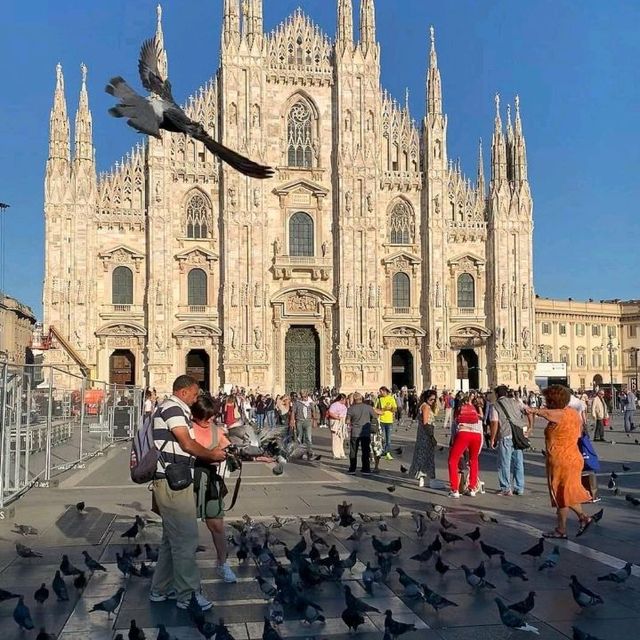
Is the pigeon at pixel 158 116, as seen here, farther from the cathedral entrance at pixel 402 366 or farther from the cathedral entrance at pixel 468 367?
the cathedral entrance at pixel 468 367

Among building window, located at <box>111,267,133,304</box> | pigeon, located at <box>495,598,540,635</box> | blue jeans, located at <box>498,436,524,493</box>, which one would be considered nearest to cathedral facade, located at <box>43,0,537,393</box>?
building window, located at <box>111,267,133,304</box>

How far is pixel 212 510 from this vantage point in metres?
6.61

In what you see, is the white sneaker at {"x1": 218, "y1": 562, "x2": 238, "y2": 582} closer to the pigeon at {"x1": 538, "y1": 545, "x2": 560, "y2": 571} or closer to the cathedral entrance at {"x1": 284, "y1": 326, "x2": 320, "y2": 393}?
the pigeon at {"x1": 538, "y1": 545, "x2": 560, "y2": 571}

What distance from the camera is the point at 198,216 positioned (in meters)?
39.6

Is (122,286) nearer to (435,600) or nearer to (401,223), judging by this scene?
(401,223)

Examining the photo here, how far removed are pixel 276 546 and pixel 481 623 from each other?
3068 mm

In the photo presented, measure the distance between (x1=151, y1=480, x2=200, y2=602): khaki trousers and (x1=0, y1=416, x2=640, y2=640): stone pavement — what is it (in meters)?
0.23

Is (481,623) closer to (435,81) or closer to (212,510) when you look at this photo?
(212,510)

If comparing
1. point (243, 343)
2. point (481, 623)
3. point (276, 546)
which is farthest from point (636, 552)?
point (243, 343)

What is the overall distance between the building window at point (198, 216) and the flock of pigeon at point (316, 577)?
31552mm

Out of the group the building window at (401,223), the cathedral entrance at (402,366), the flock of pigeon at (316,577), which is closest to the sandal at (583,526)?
the flock of pigeon at (316,577)

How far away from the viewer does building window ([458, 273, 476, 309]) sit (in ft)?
139

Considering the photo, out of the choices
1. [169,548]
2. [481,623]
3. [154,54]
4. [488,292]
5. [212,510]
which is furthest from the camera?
[488,292]

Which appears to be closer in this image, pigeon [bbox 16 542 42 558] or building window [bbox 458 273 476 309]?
pigeon [bbox 16 542 42 558]
